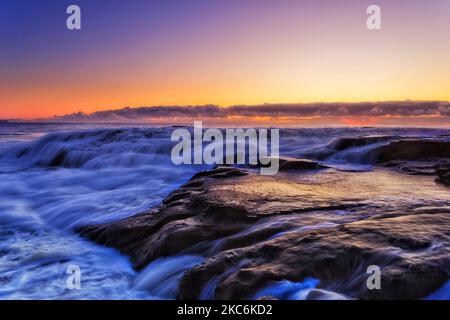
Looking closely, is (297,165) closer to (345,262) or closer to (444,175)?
(444,175)

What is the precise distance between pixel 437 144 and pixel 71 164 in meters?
11.3

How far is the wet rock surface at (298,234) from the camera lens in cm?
310

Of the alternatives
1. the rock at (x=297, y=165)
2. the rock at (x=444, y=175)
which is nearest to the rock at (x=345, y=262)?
the rock at (x=444, y=175)

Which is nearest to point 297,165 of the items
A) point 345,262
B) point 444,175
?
point 444,175

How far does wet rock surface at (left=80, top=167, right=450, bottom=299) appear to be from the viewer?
3.10 meters

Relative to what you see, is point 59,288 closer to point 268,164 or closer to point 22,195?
point 268,164

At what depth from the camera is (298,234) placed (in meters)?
3.98

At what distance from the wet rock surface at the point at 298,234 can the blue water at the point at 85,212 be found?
16cm

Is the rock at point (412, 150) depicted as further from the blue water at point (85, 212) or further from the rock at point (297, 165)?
the rock at point (297, 165)

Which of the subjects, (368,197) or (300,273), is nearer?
(300,273)

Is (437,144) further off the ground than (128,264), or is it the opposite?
(437,144)

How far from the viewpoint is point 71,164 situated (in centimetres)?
1489

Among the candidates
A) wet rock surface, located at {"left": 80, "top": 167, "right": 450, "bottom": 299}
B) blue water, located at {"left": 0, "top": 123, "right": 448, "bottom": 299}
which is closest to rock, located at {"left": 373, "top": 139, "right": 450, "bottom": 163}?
blue water, located at {"left": 0, "top": 123, "right": 448, "bottom": 299}
